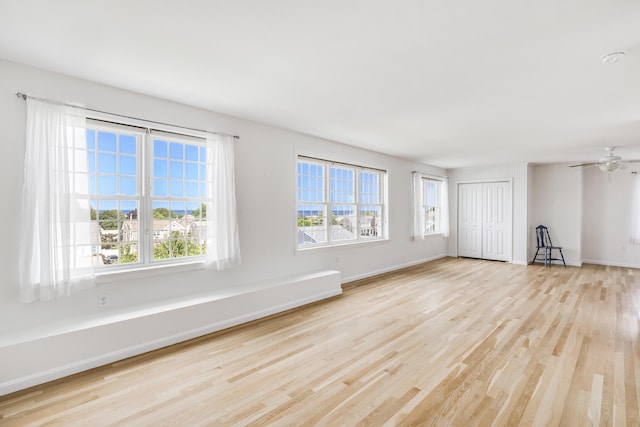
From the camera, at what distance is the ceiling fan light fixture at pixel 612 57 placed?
235cm

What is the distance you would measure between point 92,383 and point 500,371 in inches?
129

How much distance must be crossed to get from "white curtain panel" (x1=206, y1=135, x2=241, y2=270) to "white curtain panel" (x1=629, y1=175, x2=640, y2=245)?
344 inches

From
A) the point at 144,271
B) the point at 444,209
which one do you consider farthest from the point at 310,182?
the point at 444,209

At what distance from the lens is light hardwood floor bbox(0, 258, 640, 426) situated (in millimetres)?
2082

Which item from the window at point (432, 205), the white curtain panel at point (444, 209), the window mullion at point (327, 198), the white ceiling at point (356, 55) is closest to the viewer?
the white ceiling at point (356, 55)

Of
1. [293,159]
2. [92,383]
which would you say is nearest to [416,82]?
[293,159]

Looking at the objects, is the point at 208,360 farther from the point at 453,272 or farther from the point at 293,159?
the point at 453,272

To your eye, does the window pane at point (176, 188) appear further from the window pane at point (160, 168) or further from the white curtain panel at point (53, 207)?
the white curtain panel at point (53, 207)

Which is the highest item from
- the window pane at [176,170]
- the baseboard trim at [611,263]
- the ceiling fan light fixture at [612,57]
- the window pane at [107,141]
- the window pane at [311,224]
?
the ceiling fan light fixture at [612,57]

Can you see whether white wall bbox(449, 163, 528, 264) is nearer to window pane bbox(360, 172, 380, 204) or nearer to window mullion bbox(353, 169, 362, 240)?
window pane bbox(360, 172, 380, 204)

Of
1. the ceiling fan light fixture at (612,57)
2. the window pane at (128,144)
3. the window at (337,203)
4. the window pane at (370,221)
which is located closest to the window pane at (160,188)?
the window pane at (128,144)

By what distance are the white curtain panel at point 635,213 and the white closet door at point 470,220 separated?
309 centimetres

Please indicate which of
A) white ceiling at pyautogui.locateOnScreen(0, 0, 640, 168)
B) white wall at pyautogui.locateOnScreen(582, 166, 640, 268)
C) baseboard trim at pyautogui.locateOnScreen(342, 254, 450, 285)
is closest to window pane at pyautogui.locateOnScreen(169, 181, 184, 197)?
A: white ceiling at pyautogui.locateOnScreen(0, 0, 640, 168)

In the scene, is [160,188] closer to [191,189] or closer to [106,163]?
[191,189]
